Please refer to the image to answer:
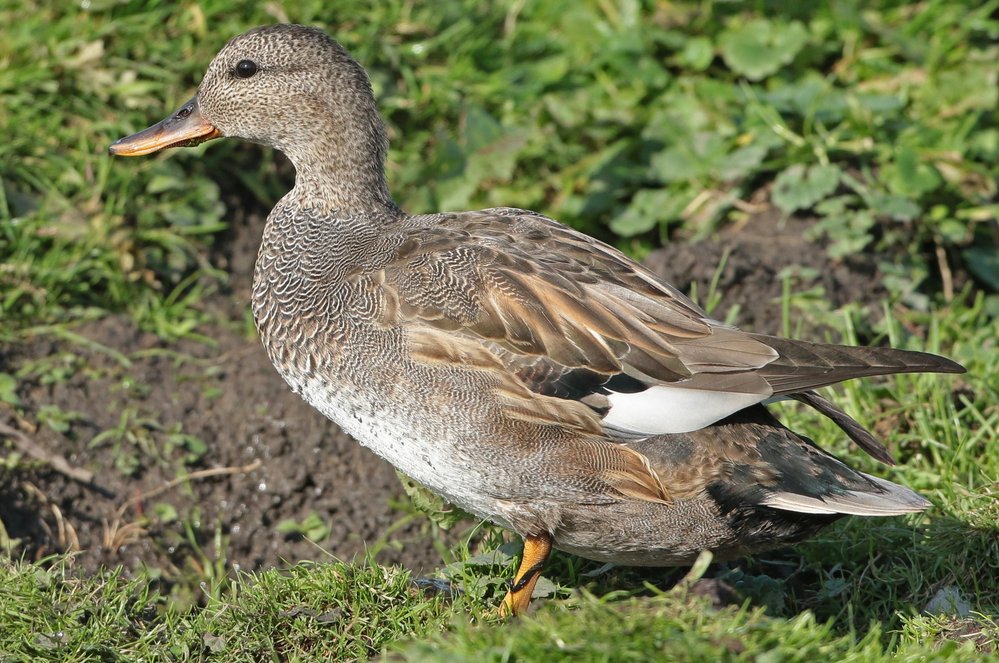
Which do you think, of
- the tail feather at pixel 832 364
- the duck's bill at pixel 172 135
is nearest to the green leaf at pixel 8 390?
the duck's bill at pixel 172 135

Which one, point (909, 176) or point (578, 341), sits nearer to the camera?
point (578, 341)

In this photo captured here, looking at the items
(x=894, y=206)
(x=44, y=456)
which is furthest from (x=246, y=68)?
(x=894, y=206)

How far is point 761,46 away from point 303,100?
Result: 9.34ft

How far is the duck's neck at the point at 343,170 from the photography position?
13.0 feet

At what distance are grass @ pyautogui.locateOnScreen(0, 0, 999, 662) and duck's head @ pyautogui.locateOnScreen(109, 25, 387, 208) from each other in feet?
4.05

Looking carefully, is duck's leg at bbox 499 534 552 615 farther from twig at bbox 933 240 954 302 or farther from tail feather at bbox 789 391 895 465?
twig at bbox 933 240 954 302

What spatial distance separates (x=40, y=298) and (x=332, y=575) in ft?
6.54

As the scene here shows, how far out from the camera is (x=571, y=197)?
5.55 metres

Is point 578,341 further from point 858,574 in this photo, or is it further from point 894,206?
point 894,206

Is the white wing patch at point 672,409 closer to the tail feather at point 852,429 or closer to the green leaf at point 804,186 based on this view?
the tail feather at point 852,429

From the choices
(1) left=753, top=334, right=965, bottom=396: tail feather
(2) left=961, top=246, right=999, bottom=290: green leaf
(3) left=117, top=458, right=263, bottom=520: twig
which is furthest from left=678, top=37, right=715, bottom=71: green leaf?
(1) left=753, top=334, right=965, bottom=396: tail feather

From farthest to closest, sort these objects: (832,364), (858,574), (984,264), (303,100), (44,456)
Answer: (984,264) < (44,456) < (303,100) < (858,574) < (832,364)

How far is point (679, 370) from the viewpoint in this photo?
3232 mm

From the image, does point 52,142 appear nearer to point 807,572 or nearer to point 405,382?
point 405,382
